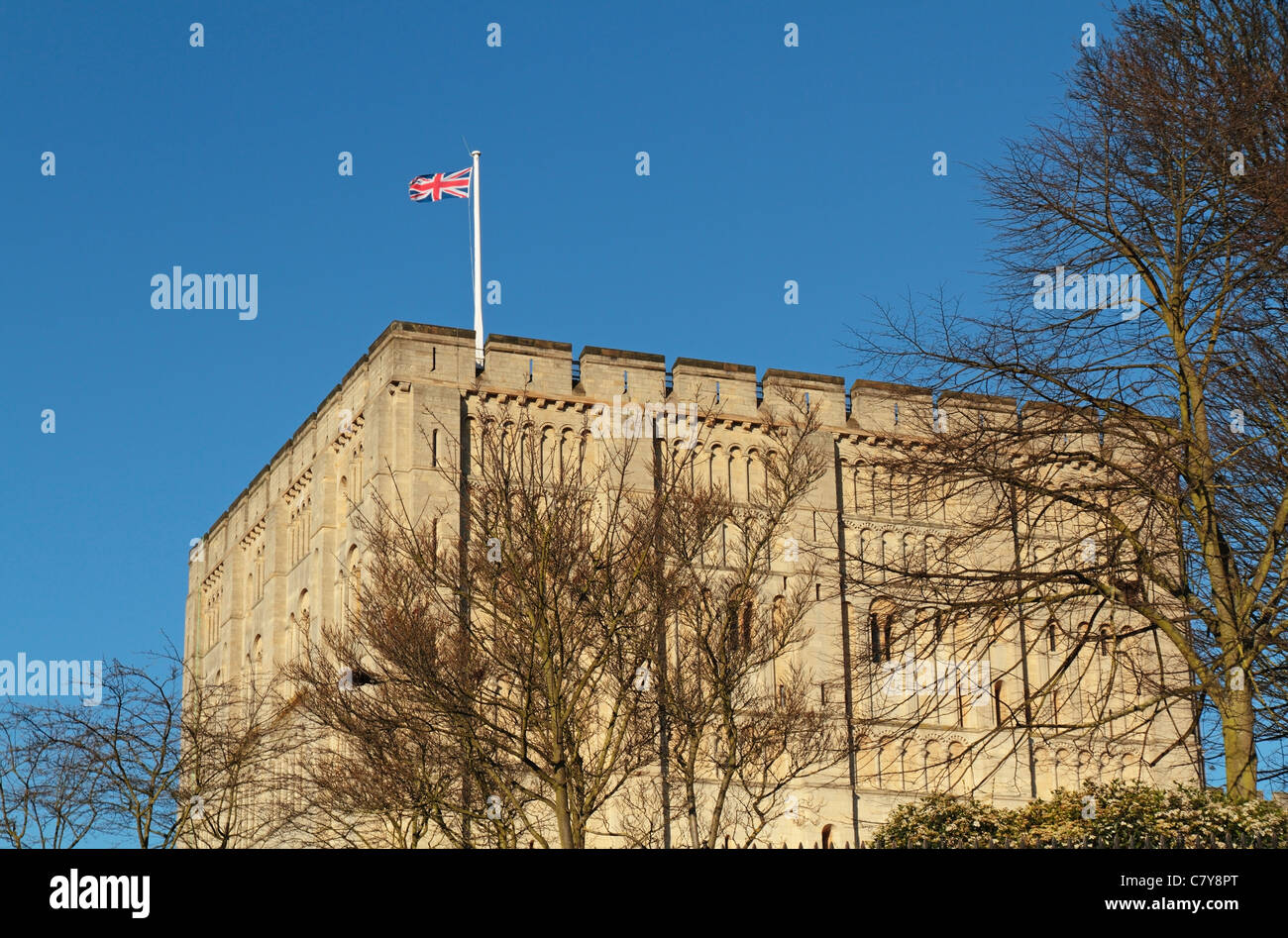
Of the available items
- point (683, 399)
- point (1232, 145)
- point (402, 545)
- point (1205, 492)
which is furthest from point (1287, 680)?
point (683, 399)

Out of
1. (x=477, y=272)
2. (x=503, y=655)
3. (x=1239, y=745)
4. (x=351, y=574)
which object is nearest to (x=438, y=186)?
(x=477, y=272)

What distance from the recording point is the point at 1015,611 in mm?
18359

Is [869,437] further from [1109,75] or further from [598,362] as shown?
[1109,75]

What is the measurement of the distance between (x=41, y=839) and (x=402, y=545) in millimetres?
10686

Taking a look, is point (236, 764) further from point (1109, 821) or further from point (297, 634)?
point (1109, 821)

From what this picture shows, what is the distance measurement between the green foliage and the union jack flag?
28.2 metres

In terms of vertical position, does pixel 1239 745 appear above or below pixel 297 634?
below

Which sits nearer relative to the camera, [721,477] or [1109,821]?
[1109,821]

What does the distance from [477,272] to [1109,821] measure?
108ft

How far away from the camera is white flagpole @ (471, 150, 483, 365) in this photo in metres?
45.2
